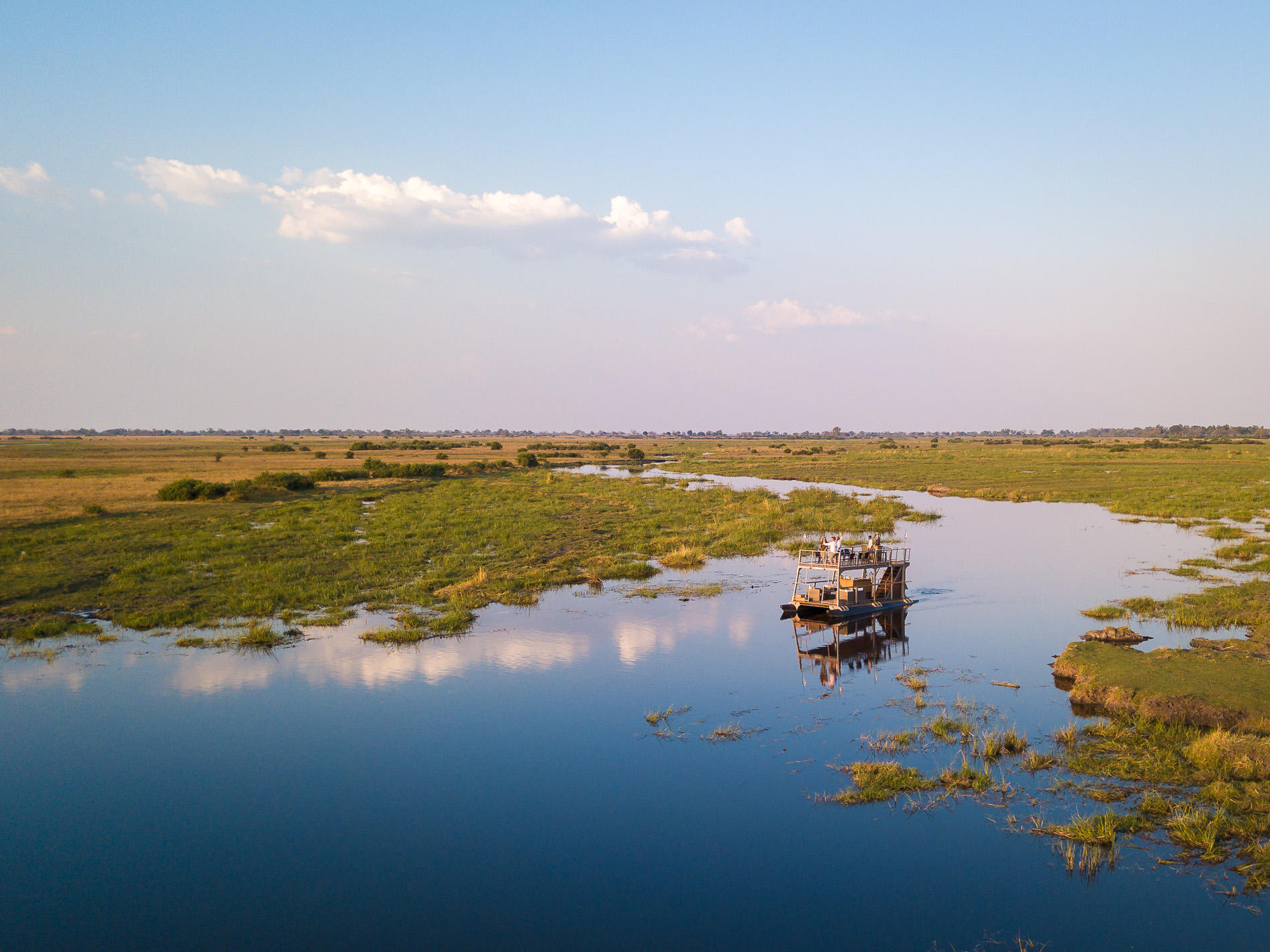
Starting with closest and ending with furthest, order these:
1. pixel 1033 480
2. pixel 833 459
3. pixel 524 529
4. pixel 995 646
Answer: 1. pixel 995 646
2. pixel 524 529
3. pixel 1033 480
4. pixel 833 459

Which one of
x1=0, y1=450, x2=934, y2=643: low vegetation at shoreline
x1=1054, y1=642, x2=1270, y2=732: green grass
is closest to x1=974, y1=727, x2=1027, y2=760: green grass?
x1=1054, y1=642, x2=1270, y2=732: green grass

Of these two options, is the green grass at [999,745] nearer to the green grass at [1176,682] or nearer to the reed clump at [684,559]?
the green grass at [1176,682]

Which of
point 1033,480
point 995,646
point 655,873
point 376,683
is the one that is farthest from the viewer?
point 1033,480

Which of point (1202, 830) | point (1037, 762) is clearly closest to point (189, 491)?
point (1037, 762)


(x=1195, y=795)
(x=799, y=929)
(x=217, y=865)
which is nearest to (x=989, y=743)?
(x=1195, y=795)

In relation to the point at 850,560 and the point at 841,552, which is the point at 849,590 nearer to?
the point at 841,552

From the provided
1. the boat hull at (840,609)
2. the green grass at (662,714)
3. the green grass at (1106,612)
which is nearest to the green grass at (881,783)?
the green grass at (662,714)

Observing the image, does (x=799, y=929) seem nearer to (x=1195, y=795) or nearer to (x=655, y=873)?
(x=655, y=873)
